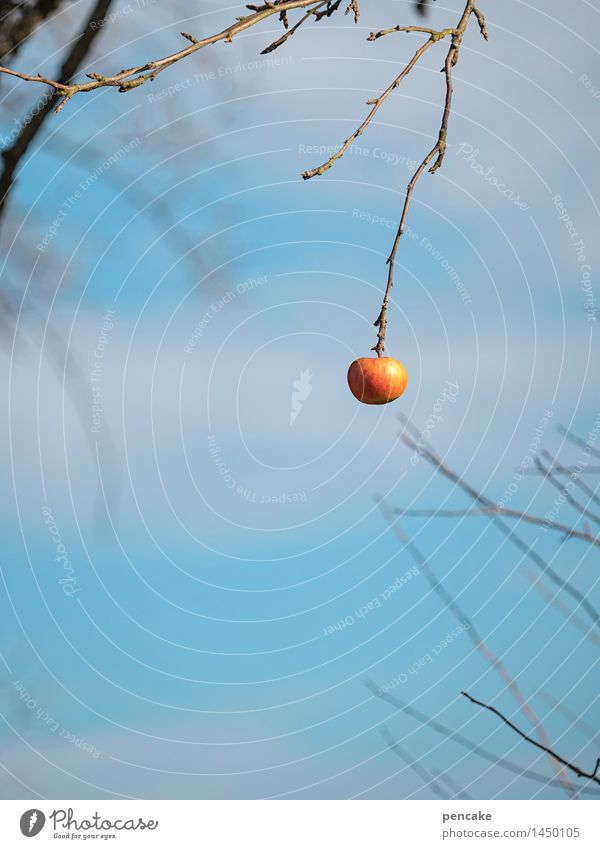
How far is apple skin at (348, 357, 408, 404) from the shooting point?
8.31 ft

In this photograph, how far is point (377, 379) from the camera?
2.54 meters

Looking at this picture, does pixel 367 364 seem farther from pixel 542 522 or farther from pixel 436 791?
pixel 436 791

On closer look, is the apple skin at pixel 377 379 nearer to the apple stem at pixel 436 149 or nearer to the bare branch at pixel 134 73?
the apple stem at pixel 436 149

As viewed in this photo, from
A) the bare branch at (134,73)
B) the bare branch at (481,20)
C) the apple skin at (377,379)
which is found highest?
the bare branch at (481,20)

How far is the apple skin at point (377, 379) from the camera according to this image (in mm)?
2533

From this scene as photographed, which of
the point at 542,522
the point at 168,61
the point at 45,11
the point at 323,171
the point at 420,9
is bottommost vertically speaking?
the point at 542,522

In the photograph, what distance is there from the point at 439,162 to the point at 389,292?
1.26 feet

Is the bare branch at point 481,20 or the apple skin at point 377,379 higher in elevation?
the bare branch at point 481,20

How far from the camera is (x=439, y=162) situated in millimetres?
2285

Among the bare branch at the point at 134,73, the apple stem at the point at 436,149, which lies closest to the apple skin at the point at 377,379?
the apple stem at the point at 436,149

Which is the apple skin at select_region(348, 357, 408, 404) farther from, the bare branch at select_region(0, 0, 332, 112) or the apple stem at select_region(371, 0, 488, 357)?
the bare branch at select_region(0, 0, 332, 112)

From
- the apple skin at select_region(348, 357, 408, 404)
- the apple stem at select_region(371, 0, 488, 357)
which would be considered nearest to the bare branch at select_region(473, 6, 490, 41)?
the apple stem at select_region(371, 0, 488, 357)
